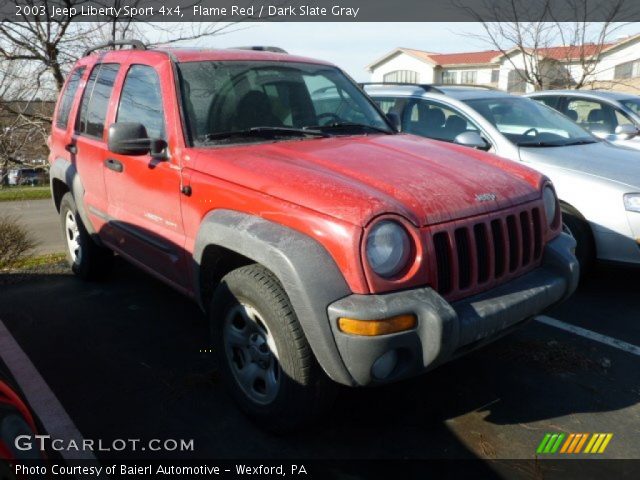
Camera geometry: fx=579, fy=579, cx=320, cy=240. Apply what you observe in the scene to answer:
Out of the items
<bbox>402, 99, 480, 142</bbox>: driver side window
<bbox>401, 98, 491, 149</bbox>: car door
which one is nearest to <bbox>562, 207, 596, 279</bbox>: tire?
<bbox>401, 98, 491, 149</bbox>: car door

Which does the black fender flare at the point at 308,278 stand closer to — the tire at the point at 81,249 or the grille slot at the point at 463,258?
the grille slot at the point at 463,258

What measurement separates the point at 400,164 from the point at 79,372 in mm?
2444

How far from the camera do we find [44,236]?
10.3 metres

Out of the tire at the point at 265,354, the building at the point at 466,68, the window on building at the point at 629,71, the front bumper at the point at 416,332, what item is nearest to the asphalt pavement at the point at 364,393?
the tire at the point at 265,354

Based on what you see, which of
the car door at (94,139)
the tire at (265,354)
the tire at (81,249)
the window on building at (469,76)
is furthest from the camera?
the window on building at (469,76)

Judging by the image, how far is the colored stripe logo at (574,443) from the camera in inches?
115

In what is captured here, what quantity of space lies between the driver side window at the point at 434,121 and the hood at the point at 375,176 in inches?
90.3

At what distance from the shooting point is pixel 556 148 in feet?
18.2

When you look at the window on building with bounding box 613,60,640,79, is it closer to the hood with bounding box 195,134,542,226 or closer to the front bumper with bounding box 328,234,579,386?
the hood with bounding box 195,134,542,226

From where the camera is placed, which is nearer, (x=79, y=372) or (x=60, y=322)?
(x=79, y=372)

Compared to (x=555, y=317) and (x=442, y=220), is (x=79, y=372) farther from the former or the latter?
(x=555, y=317)

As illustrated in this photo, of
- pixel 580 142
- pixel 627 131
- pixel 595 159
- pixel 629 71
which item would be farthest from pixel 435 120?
pixel 629 71

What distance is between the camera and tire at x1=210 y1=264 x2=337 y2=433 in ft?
9.02

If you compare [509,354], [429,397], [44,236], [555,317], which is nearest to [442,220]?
[429,397]
